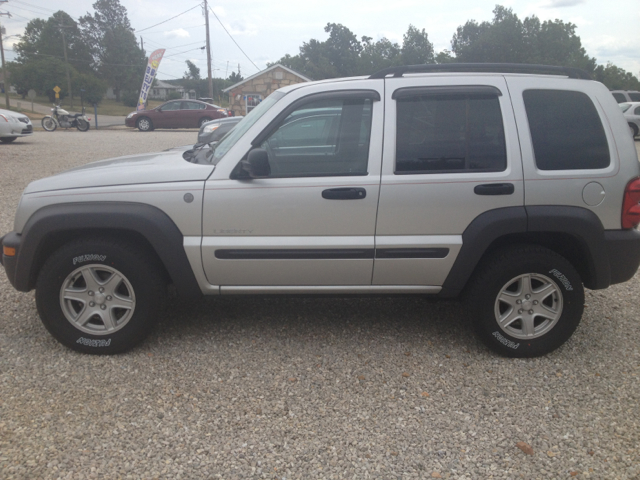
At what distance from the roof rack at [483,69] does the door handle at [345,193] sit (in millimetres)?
827

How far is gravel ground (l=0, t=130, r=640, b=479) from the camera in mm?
2631

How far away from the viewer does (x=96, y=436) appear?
279 cm

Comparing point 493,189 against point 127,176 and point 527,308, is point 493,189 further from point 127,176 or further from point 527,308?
point 127,176

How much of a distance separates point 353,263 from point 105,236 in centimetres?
166

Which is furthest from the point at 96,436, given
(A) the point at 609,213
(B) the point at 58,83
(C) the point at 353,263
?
(B) the point at 58,83

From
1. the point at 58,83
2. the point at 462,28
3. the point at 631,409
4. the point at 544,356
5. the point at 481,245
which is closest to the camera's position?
the point at 631,409

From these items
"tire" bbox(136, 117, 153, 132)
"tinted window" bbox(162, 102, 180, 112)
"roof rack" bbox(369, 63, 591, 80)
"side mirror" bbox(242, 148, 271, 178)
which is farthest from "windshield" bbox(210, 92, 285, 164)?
"tire" bbox(136, 117, 153, 132)

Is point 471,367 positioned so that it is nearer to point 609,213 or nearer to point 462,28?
point 609,213

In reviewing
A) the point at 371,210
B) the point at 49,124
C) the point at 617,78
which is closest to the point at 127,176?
the point at 371,210

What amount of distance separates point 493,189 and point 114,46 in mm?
95282

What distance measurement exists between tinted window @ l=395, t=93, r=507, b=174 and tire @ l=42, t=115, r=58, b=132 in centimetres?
2519

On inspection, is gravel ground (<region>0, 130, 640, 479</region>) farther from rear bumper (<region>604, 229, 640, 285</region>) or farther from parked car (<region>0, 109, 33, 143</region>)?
parked car (<region>0, 109, 33, 143</region>)

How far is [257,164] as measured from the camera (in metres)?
3.32

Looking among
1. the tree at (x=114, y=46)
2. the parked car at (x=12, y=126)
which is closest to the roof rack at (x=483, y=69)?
the parked car at (x=12, y=126)
